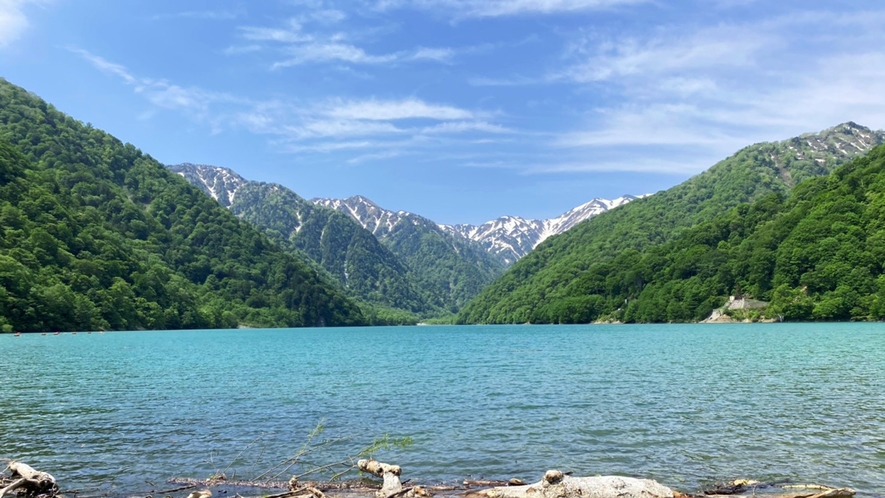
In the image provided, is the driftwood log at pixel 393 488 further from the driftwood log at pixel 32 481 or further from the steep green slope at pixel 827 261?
the steep green slope at pixel 827 261

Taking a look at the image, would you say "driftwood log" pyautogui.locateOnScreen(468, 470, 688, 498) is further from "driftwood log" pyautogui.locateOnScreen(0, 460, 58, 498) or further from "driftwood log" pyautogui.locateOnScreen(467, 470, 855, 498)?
"driftwood log" pyautogui.locateOnScreen(0, 460, 58, 498)

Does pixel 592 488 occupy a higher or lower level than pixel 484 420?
higher

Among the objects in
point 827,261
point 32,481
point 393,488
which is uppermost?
point 827,261

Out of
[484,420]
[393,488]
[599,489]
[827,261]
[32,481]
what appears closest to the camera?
[599,489]

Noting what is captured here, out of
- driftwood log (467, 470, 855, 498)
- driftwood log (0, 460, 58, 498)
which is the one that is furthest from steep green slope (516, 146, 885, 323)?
driftwood log (0, 460, 58, 498)

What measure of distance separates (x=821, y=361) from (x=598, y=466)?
43865mm

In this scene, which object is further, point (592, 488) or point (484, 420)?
point (484, 420)

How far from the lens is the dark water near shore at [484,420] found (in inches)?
776

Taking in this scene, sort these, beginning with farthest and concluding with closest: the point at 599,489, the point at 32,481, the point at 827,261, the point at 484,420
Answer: the point at 827,261
the point at 484,420
the point at 32,481
the point at 599,489

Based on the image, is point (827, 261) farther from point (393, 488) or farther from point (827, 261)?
point (393, 488)

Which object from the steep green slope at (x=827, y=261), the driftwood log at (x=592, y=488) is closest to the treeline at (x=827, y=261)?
the steep green slope at (x=827, y=261)

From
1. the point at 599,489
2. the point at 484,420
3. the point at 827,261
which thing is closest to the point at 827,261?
the point at 827,261

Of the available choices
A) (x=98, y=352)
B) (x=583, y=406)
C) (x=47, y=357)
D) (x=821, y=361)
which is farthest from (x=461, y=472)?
(x=98, y=352)

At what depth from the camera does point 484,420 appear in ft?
92.1
